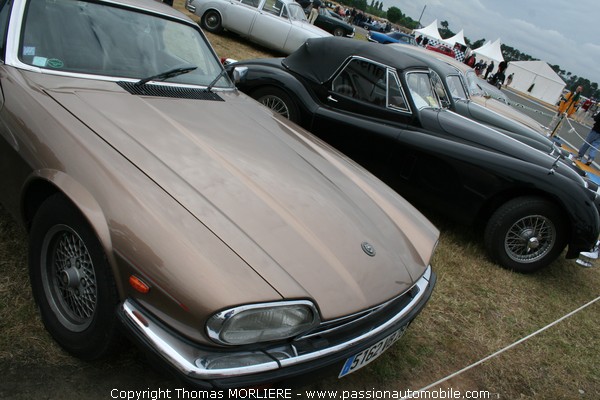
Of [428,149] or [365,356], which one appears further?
[428,149]

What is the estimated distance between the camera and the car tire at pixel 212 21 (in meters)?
11.7

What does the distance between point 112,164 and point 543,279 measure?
160 inches

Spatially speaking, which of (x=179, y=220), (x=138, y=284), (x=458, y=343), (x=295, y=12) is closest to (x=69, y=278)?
(x=138, y=284)

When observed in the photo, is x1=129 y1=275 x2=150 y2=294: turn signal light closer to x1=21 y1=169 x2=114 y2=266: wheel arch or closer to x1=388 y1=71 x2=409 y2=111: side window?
x1=21 y1=169 x2=114 y2=266: wheel arch

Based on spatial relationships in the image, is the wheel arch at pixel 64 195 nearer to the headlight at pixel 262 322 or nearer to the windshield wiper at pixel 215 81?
the headlight at pixel 262 322

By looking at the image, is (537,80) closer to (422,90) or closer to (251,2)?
(251,2)

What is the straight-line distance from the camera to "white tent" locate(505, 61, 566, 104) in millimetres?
34500

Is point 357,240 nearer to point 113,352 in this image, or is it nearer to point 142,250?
point 142,250

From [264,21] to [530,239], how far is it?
30.8 ft

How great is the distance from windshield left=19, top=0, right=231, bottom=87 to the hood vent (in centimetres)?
9

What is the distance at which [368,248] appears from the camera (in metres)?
2.15

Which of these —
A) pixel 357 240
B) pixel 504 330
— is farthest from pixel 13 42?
pixel 504 330

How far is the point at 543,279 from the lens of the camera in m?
4.31

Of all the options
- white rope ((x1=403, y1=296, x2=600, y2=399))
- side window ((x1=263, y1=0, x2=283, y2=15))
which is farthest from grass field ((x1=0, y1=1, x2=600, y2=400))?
side window ((x1=263, y1=0, x2=283, y2=15))
